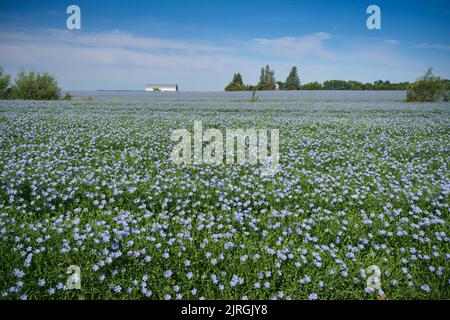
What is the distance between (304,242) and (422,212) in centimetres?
228

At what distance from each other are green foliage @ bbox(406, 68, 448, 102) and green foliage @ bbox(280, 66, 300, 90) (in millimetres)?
58142

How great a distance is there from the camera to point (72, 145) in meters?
8.31

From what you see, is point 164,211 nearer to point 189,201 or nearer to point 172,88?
point 189,201

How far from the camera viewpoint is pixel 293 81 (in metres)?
96.8

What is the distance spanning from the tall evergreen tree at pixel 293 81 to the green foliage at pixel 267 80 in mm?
5026

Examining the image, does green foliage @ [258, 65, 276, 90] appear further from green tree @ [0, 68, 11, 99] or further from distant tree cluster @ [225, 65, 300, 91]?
green tree @ [0, 68, 11, 99]

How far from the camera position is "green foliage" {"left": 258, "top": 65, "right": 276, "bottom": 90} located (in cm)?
9281

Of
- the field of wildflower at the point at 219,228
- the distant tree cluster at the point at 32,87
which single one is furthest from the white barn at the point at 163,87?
the field of wildflower at the point at 219,228

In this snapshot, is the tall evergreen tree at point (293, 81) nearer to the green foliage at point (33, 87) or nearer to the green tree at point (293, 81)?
the green tree at point (293, 81)

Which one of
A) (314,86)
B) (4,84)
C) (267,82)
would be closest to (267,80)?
(267,82)

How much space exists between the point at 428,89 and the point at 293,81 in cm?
5944

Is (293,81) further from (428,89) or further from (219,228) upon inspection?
(219,228)
